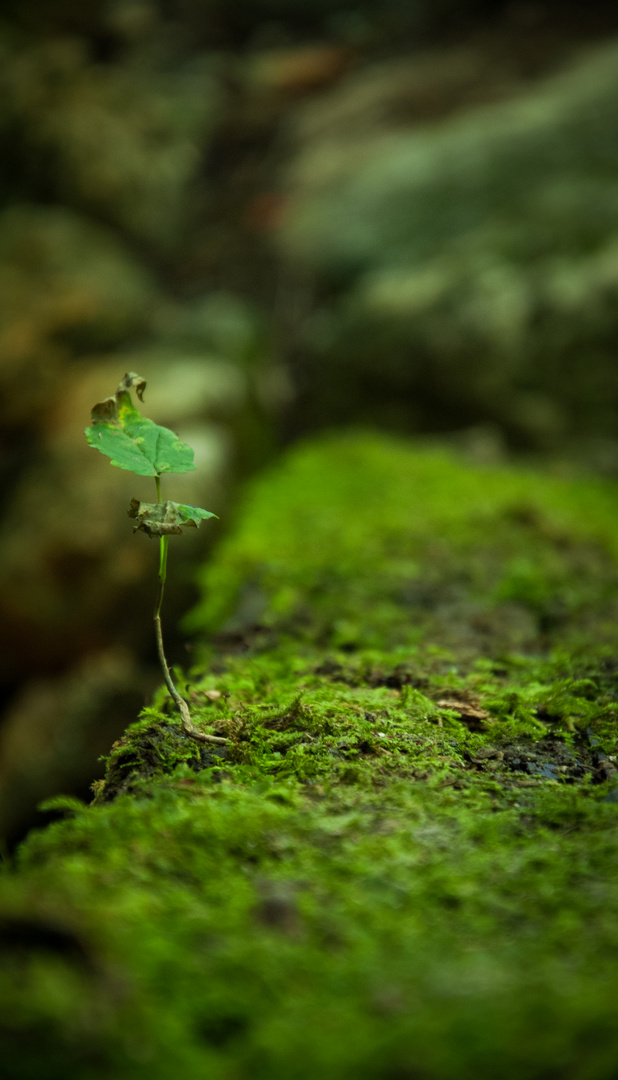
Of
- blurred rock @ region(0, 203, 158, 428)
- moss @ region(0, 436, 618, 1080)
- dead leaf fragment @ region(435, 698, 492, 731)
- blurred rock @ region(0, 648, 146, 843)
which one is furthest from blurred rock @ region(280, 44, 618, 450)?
dead leaf fragment @ region(435, 698, 492, 731)

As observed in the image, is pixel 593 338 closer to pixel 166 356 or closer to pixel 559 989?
pixel 166 356

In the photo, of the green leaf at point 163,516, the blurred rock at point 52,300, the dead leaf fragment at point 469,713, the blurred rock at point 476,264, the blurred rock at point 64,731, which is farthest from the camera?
the blurred rock at point 52,300

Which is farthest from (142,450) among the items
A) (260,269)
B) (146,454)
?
(260,269)

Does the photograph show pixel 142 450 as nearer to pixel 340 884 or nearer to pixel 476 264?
pixel 340 884

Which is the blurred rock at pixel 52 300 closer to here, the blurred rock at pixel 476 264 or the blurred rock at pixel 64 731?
the blurred rock at pixel 476 264

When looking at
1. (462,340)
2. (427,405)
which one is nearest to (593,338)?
(462,340)

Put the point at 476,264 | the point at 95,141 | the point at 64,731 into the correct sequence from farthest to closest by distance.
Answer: the point at 95,141, the point at 476,264, the point at 64,731

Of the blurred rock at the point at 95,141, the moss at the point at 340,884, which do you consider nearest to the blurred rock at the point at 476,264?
the blurred rock at the point at 95,141
